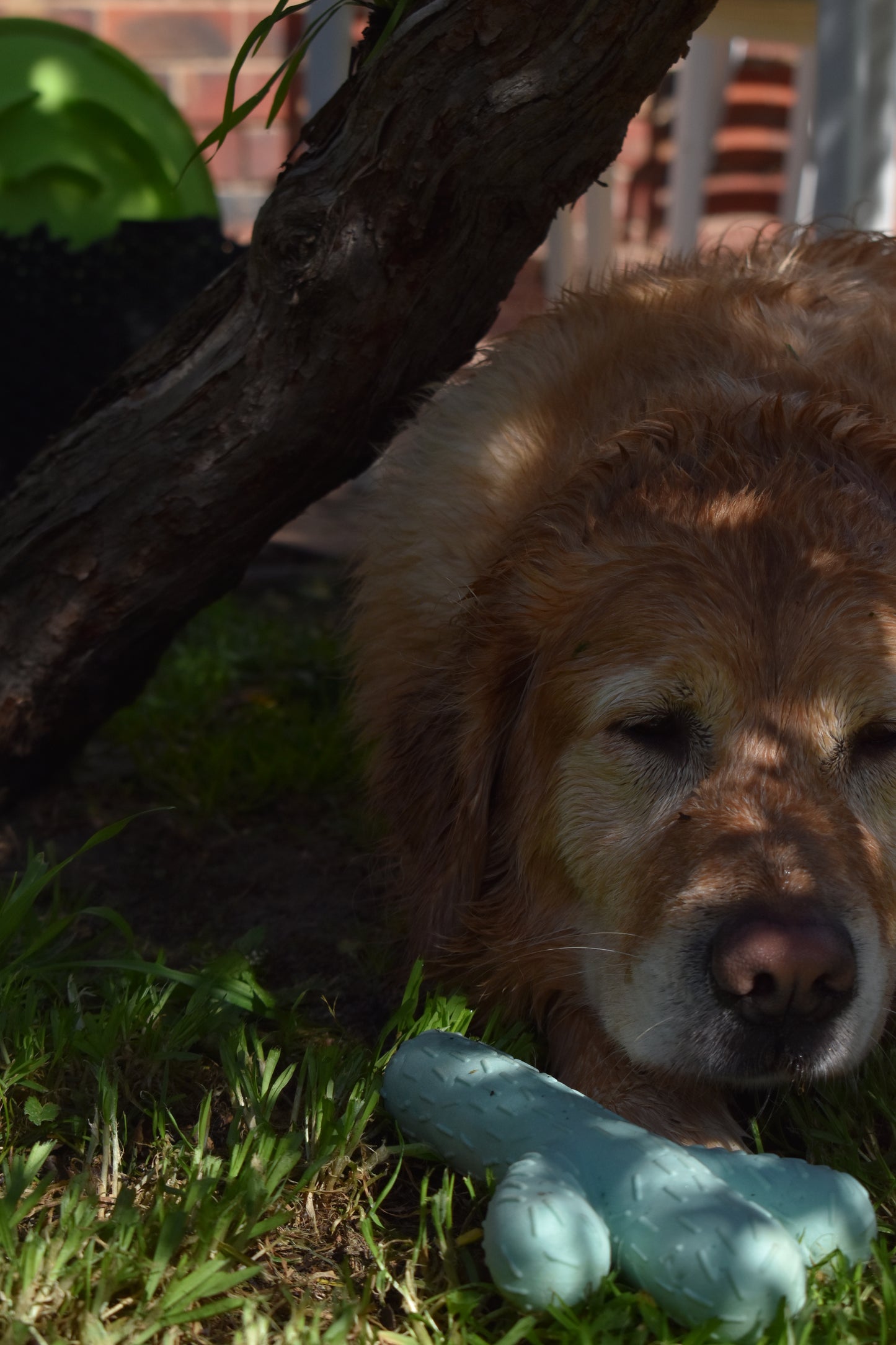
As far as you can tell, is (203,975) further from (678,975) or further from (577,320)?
(577,320)

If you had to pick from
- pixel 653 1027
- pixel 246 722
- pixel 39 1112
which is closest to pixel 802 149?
pixel 246 722

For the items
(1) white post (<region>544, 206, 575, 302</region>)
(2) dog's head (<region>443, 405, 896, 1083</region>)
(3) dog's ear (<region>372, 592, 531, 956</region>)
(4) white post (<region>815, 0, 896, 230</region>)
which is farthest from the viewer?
(1) white post (<region>544, 206, 575, 302</region>)

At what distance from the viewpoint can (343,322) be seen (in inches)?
117

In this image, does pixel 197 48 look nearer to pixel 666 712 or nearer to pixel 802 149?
pixel 802 149

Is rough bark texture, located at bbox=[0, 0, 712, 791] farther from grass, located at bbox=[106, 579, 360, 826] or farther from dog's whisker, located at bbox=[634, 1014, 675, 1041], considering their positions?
dog's whisker, located at bbox=[634, 1014, 675, 1041]

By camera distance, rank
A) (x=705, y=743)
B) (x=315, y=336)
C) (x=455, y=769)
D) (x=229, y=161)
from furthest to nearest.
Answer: (x=229, y=161), (x=315, y=336), (x=455, y=769), (x=705, y=743)

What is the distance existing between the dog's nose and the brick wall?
6.05 meters

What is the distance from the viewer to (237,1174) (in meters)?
2.02

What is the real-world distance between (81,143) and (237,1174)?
12.7 feet

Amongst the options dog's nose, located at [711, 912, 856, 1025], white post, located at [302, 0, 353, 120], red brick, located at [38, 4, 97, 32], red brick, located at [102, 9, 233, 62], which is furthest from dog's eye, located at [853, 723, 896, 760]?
red brick, located at [38, 4, 97, 32]

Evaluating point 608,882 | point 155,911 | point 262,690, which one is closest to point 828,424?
point 608,882

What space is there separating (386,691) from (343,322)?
2.58ft

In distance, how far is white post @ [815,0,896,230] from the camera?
4.65 meters

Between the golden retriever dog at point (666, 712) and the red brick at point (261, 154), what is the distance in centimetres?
507
